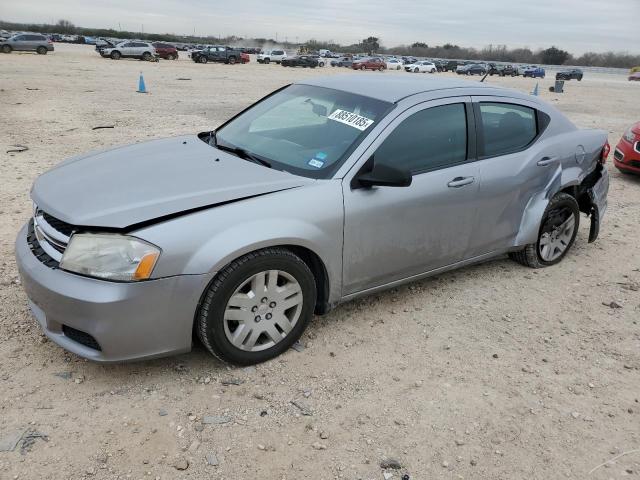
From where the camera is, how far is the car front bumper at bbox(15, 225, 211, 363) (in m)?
2.60

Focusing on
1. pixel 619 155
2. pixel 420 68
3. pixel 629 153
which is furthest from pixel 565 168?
pixel 420 68

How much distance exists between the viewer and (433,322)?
3811 millimetres

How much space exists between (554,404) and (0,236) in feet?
15.2

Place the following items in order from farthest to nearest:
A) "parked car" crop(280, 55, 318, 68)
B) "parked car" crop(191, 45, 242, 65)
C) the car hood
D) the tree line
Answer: the tree line < "parked car" crop(280, 55, 318, 68) < "parked car" crop(191, 45, 242, 65) < the car hood

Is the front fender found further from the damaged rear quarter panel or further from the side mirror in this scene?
the damaged rear quarter panel

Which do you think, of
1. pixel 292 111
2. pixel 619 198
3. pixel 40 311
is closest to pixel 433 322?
pixel 292 111

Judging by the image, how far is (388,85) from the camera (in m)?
3.91

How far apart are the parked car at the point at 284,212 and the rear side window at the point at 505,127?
0.04ft

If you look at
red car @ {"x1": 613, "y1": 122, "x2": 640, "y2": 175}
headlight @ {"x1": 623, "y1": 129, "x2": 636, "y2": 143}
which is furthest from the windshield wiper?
headlight @ {"x1": 623, "y1": 129, "x2": 636, "y2": 143}

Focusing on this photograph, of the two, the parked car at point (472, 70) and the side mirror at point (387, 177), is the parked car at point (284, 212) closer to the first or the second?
the side mirror at point (387, 177)

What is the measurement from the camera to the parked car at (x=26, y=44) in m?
39.5

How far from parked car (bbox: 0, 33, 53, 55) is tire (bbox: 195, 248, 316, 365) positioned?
45.2m

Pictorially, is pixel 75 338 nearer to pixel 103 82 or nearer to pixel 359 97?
pixel 359 97

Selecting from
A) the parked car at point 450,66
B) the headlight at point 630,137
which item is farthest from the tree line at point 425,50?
the headlight at point 630,137
